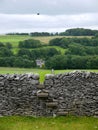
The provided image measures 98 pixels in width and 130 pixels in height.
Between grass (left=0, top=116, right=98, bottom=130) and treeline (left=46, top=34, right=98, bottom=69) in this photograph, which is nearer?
grass (left=0, top=116, right=98, bottom=130)

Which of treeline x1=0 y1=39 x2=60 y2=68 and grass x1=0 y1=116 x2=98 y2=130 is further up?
grass x1=0 y1=116 x2=98 y2=130

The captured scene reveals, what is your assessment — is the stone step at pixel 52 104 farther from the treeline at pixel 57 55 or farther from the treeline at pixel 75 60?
the treeline at pixel 57 55

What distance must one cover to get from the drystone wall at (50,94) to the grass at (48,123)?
40 cm

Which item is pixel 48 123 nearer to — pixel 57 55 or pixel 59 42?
pixel 57 55

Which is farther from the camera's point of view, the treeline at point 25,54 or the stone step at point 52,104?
the treeline at point 25,54

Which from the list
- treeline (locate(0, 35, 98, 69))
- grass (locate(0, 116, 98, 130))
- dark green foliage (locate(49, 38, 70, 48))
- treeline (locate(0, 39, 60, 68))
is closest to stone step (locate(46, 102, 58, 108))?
grass (locate(0, 116, 98, 130))

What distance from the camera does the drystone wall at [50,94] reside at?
1792 cm

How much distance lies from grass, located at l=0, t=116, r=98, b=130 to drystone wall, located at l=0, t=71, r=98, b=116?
398 mm

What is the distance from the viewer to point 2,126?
16.4 metres

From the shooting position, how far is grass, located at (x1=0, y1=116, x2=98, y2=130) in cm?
1623

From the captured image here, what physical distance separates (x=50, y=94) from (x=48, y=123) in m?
1.54

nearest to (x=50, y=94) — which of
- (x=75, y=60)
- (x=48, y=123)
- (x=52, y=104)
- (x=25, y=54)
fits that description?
(x=52, y=104)

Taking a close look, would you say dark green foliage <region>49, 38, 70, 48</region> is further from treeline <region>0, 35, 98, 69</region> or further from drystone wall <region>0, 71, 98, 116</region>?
drystone wall <region>0, 71, 98, 116</region>

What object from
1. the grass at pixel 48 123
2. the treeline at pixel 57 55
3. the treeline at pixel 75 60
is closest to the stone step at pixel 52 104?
the grass at pixel 48 123
